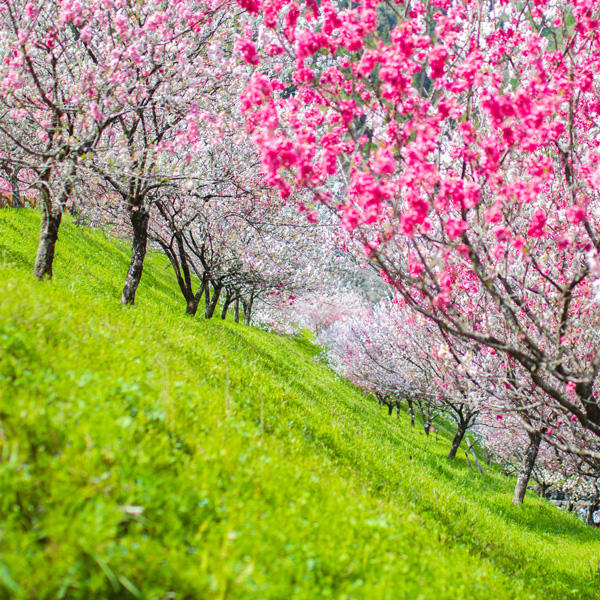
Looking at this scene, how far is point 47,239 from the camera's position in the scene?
8680mm

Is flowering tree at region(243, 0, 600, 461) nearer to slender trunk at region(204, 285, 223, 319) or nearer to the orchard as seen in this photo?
the orchard

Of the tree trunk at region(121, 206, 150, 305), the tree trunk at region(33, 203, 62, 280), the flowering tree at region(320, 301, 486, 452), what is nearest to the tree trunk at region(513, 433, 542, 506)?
the flowering tree at region(320, 301, 486, 452)

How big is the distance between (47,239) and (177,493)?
22.2 ft

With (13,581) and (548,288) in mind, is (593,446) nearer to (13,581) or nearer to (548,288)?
(548,288)

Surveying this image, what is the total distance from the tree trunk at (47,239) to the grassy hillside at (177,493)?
5.26 feet

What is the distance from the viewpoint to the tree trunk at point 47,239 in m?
8.56

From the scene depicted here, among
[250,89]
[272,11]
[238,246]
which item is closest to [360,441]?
[250,89]

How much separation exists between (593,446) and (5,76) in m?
14.4

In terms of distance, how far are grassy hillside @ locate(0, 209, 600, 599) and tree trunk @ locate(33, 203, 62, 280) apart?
1.60 meters

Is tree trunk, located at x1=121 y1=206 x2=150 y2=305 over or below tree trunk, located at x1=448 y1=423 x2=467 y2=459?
over

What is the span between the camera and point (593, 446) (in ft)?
36.1

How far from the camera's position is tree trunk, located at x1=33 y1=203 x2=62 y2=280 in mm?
8562

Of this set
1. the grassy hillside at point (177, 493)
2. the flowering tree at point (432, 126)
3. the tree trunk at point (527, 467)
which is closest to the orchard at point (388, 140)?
the flowering tree at point (432, 126)

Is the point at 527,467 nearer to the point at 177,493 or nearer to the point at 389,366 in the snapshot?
the point at 389,366
